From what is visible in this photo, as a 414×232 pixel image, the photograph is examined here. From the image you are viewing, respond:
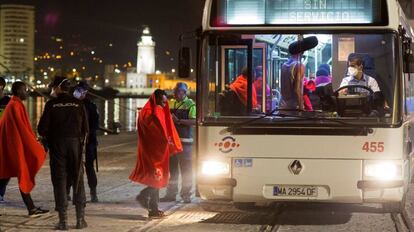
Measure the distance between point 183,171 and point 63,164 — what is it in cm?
300

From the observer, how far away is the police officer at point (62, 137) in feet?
28.0

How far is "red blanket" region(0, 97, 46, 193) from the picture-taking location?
30.9 ft

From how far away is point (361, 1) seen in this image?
8586 millimetres

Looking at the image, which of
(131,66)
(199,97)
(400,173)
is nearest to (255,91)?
(199,97)

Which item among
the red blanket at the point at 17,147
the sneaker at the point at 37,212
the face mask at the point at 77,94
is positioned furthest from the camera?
the face mask at the point at 77,94

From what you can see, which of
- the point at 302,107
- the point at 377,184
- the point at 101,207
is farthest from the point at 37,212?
the point at 377,184

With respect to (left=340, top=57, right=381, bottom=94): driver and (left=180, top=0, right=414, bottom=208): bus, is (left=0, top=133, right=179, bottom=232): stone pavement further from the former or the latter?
(left=340, top=57, right=381, bottom=94): driver

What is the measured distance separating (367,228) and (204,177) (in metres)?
2.22

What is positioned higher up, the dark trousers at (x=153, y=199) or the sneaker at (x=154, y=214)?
the dark trousers at (x=153, y=199)

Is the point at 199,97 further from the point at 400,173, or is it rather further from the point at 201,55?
the point at 400,173

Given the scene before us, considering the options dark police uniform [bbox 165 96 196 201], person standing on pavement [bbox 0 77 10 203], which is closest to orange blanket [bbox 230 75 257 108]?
dark police uniform [bbox 165 96 196 201]

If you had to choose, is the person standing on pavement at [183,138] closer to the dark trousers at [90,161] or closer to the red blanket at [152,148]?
the dark trousers at [90,161]

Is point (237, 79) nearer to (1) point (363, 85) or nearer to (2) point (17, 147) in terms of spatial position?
(1) point (363, 85)

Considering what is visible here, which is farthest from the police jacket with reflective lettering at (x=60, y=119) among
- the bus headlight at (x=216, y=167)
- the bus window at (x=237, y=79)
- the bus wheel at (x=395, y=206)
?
the bus wheel at (x=395, y=206)
